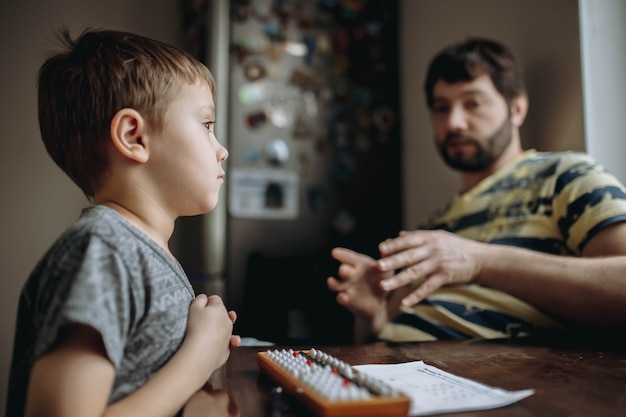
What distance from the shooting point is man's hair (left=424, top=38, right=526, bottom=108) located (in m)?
1.58

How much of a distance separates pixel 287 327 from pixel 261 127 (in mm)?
861

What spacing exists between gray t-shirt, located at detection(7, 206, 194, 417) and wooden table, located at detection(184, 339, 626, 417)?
0.08 metres

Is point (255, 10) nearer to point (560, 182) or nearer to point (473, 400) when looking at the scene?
point (560, 182)

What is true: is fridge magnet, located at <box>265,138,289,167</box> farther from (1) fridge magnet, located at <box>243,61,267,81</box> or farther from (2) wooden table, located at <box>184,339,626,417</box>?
(2) wooden table, located at <box>184,339,626,417</box>

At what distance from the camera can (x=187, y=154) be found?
699 mm

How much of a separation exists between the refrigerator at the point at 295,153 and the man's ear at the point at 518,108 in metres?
0.84

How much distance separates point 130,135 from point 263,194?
149 cm

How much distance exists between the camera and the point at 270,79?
2.21 m

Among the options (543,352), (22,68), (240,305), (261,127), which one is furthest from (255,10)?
(543,352)

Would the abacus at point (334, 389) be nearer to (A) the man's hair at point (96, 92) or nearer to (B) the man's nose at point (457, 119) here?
(A) the man's hair at point (96, 92)

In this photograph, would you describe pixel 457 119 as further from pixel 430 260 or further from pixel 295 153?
pixel 295 153

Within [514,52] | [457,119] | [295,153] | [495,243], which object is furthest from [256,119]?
[495,243]

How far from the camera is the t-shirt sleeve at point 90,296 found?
486 millimetres

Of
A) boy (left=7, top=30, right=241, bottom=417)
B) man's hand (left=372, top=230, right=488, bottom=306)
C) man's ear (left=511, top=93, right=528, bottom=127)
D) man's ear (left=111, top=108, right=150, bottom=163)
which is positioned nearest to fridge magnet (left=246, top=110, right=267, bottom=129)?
man's ear (left=511, top=93, right=528, bottom=127)
